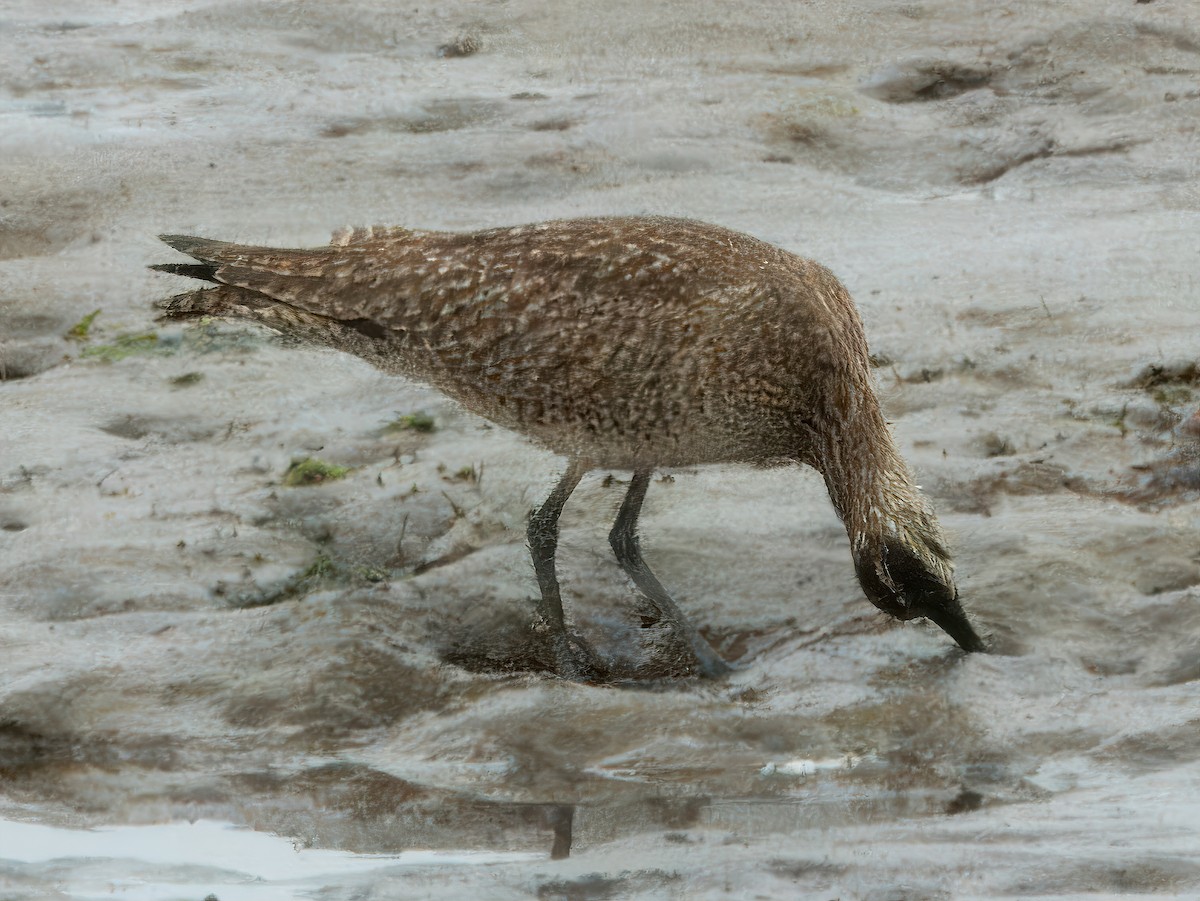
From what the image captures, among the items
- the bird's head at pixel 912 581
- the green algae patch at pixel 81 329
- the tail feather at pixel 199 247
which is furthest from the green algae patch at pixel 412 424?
the bird's head at pixel 912 581

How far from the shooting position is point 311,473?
6.47 metres

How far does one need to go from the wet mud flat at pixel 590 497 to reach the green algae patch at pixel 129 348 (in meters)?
0.07

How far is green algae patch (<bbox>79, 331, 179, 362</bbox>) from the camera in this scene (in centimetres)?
738

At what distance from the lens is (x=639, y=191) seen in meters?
8.62

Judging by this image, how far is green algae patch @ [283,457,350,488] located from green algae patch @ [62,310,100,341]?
1.83m

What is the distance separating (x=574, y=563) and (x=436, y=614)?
688 mm

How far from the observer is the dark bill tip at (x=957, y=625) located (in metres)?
5.00

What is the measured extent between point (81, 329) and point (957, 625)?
196 inches

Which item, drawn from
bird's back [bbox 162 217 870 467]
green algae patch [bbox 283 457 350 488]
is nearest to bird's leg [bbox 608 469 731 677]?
bird's back [bbox 162 217 870 467]

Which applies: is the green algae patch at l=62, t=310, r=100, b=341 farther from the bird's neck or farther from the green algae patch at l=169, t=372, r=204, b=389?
the bird's neck

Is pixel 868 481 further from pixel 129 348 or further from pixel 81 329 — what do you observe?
pixel 81 329

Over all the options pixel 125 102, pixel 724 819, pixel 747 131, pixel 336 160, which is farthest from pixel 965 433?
pixel 125 102

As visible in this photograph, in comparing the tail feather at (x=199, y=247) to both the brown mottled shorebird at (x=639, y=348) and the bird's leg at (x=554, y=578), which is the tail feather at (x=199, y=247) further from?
the bird's leg at (x=554, y=578)

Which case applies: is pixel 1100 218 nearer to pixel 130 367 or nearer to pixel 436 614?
pixel 436 614
